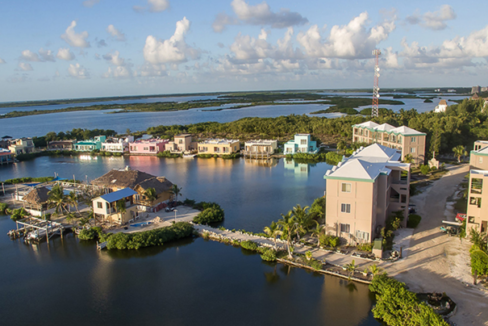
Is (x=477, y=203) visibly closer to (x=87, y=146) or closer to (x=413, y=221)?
(x=413, y=221)

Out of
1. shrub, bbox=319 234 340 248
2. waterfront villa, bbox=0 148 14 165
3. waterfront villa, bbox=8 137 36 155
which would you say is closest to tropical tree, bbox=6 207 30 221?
shrub, bbox=319 234 340 248

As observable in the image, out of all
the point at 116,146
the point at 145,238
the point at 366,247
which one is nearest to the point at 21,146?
the point at 116,146

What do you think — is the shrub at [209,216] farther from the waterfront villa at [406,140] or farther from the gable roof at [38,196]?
the waterfront villa at [406,140]

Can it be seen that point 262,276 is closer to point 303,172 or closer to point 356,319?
point 356,319

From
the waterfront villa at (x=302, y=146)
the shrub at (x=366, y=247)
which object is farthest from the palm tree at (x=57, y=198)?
the waterfront villa at (x=302, y=146)

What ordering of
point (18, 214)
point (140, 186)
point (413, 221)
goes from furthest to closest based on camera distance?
point (140, 186) → point (18, 214) → point (413, 221)

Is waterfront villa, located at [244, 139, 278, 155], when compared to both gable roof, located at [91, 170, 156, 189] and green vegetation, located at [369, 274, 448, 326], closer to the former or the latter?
gable roof, located at [91, 170, 156, 189]
